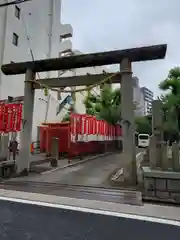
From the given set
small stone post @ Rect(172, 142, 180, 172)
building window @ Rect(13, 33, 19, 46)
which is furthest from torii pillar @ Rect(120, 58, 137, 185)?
building window @ Rect(13, 33, 19, 46)

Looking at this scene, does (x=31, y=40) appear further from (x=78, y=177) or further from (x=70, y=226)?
(x=70, y=226)

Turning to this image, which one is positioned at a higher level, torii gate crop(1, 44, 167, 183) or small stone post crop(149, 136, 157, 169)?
torii gate crop(1, 44, 167, 183)

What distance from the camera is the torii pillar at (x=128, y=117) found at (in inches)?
284

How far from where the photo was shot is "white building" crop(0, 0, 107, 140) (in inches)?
717

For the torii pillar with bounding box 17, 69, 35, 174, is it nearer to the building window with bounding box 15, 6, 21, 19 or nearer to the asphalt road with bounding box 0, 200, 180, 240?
the asphalt road with bounding box 0, 200, 180, 240

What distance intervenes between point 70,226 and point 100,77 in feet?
18.9

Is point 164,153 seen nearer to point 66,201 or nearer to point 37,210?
point 66,201

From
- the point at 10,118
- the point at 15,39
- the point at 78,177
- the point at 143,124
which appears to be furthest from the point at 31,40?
the point at 143,124

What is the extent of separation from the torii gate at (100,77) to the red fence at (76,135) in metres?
6.75

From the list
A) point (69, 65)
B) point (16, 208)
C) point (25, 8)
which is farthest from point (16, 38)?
point (16, 208)

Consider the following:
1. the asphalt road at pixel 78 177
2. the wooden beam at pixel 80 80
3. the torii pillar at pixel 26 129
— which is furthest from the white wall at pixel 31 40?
the asphalt road at pixel 78 177

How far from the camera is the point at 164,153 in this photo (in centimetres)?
596

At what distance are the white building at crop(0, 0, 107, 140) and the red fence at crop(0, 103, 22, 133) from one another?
601 cm

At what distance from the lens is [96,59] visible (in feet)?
25.6
